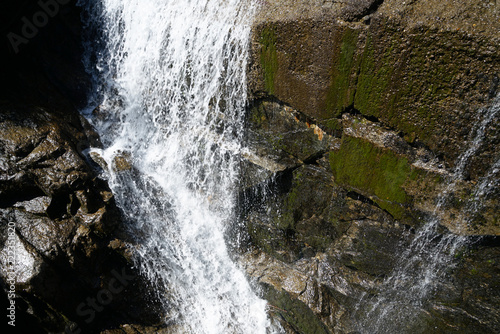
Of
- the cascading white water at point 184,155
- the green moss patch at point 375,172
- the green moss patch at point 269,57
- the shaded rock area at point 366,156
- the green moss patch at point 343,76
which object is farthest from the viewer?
the cascading white water at point 184,155

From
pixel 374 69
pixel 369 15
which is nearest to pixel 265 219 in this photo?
pixel 374 69

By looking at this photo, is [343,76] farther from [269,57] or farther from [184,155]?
[184,155]

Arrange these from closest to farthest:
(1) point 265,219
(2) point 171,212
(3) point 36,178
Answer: (3) point 36,178 < (1) point 265,219 < (2) point 171,212

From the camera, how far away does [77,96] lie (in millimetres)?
4691

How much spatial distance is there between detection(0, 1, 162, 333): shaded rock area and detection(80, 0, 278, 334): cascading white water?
29cm

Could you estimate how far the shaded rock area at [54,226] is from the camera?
3.17 metres

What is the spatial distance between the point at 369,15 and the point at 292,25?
2.33 feet

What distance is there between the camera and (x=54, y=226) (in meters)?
3.36

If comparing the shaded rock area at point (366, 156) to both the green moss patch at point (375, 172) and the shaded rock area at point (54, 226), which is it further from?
the shaded rock area at point (54, 226)

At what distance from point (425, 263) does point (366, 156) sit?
45.4 inches

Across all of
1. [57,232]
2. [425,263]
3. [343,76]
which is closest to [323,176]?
[343,76]

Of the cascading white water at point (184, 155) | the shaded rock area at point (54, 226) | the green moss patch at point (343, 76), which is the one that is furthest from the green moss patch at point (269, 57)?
the shaded rock area at point (54, 226)

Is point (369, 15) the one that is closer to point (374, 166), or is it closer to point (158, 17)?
point (374, 166)

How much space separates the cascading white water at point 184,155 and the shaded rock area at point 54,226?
288 mm
